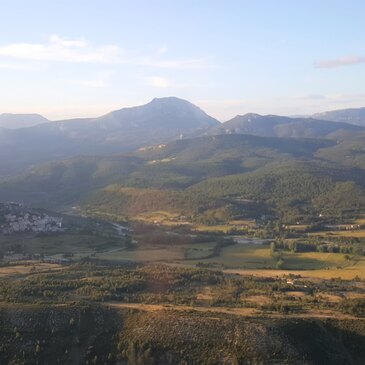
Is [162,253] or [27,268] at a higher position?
[27,268]

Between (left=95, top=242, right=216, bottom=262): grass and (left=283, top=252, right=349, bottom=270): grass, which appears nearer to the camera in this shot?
(left=283, top=252, right=349, bottom=270): grass

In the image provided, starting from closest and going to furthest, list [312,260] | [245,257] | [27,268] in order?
[27,268], [312,260], [245,257]

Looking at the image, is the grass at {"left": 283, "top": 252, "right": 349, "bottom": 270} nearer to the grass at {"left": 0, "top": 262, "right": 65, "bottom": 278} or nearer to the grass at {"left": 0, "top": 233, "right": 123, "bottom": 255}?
the grass at {"left": 0, "top": 233, "right": 123, "bottom": 255}

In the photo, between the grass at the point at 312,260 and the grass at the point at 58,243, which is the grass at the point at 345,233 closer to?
the grass at the point at 312,260

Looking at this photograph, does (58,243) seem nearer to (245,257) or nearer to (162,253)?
(162,253)

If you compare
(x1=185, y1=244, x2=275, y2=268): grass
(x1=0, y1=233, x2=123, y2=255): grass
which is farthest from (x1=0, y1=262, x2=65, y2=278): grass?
Answer: (x1=185, y1=244, x2=275, y2=268): grass

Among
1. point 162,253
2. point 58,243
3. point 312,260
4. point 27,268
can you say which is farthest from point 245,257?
point 27,268

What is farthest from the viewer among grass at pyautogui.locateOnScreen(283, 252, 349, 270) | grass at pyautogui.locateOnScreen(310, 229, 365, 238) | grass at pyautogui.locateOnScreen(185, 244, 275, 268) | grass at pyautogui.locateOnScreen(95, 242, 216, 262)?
grass at pyautogui.locateOnScreen(310, 229, 365, 238)

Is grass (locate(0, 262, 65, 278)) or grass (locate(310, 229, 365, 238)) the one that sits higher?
grass (locate(0, 262, 65, 278))

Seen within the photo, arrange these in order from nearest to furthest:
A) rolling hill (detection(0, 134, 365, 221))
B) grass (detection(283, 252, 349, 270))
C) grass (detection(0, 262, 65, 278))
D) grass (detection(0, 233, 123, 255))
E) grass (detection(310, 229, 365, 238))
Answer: grass (detection(0, 262, 65, 278)) → grass (detection(283, 252, 349, 270)) → grass (detection(0, 233, 123, 255)) → grass (detection(310, 229, 365, 238)) → rolling hill (detection(0, 134, 365, 221))

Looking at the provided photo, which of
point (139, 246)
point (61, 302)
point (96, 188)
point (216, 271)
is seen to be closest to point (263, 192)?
point (96, 188)

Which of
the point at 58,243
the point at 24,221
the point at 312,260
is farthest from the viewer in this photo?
the point at 24,221
